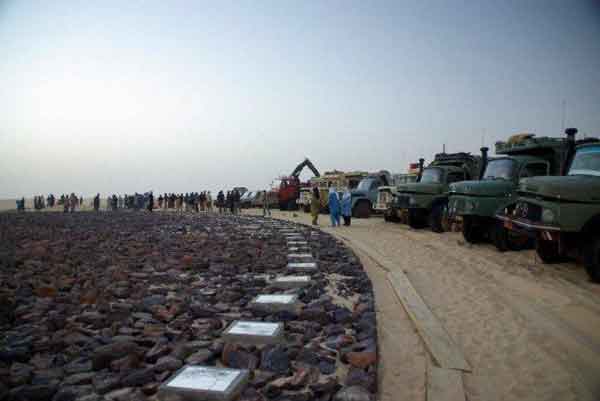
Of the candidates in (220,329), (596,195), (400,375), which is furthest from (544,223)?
(220,329)

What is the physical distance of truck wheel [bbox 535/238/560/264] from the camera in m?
7.20

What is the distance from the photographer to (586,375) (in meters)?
2.97

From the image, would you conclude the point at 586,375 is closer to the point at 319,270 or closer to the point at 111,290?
the point at 319,270

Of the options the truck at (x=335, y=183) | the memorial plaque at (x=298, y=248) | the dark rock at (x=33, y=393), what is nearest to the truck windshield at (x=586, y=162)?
the memorial plaque at (x=298, y=248)

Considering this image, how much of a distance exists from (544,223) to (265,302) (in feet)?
15.9

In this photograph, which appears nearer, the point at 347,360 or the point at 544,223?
the point at 347,360

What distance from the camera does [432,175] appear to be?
1341cm

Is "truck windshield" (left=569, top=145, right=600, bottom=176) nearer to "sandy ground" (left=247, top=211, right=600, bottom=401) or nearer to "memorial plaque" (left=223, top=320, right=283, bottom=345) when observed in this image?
"sandy ground" (left=247, top=211, right=600, bottom=401)

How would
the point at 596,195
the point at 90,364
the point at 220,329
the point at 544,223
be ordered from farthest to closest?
the point at 544,223
the point at 596,195
the point at 220,329
the point at 90,364

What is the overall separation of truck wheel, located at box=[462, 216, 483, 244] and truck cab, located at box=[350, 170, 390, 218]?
9.26 metres

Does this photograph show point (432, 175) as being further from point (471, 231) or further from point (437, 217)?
point (471, 231)

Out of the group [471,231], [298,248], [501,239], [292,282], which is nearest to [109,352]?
[292,282]

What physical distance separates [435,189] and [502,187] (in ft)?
11.5

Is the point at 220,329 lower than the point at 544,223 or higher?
lower
